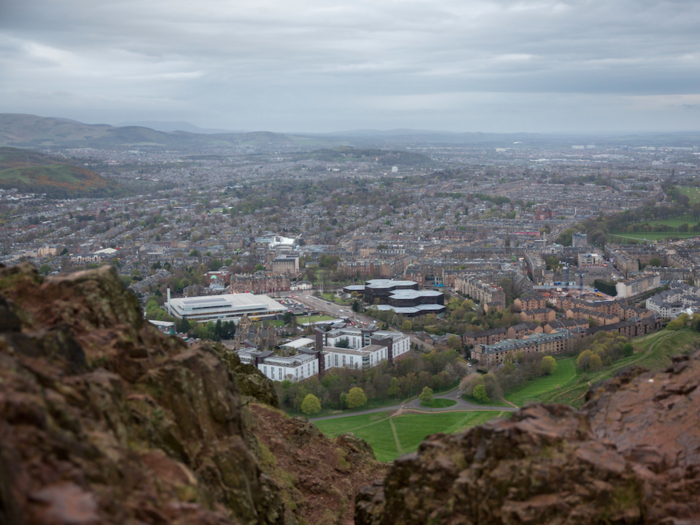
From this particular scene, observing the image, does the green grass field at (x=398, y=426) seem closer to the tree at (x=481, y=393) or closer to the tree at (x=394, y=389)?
the tree at (x=481, y=393)

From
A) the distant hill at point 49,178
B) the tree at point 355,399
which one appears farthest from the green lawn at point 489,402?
the distant hill at point 49,178

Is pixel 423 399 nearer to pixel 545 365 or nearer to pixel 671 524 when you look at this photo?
pixel 545 365

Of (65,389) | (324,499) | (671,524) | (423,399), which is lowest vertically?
(423,399)

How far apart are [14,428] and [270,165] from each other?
7680 inches

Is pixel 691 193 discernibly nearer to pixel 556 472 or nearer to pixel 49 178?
pixel 49 178

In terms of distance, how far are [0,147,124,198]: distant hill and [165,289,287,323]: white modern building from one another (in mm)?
72859

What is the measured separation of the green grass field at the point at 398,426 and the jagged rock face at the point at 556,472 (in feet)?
→ 54.3

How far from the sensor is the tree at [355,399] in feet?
105

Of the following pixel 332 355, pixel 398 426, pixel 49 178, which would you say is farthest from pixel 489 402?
pixel 49 178

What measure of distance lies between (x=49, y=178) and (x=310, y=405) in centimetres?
10855

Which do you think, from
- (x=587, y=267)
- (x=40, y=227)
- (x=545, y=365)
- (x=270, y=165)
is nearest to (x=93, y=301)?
(x=545, y=365)

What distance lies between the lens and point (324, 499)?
14.0 metres

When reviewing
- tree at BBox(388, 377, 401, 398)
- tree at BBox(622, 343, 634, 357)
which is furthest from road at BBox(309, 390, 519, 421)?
tree at BBox(622, 343, 634, 357)

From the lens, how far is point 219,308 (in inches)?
2050
